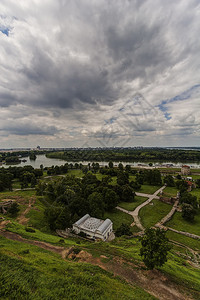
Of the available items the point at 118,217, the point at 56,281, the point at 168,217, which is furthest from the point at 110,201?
Answer: the point at 56,281

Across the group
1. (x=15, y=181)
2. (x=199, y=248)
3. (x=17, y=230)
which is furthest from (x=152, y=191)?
(x=15, y=181)

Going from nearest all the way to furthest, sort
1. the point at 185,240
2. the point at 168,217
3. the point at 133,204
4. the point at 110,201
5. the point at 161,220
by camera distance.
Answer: the point at 185,240, the point at 161,220, the point at 168,217, the point at 110,201, the point at 133,204

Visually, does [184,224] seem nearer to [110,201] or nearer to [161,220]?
[161,220]

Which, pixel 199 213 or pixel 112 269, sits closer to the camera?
pixel 112 269

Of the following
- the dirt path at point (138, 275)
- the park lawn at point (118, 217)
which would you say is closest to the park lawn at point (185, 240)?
the park lawn at point (118, 217)

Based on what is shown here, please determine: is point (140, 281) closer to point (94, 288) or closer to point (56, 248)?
point (94, 288)

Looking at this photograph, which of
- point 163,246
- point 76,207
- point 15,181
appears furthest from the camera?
point 15,181

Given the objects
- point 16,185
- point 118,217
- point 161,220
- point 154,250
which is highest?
point 154,250
